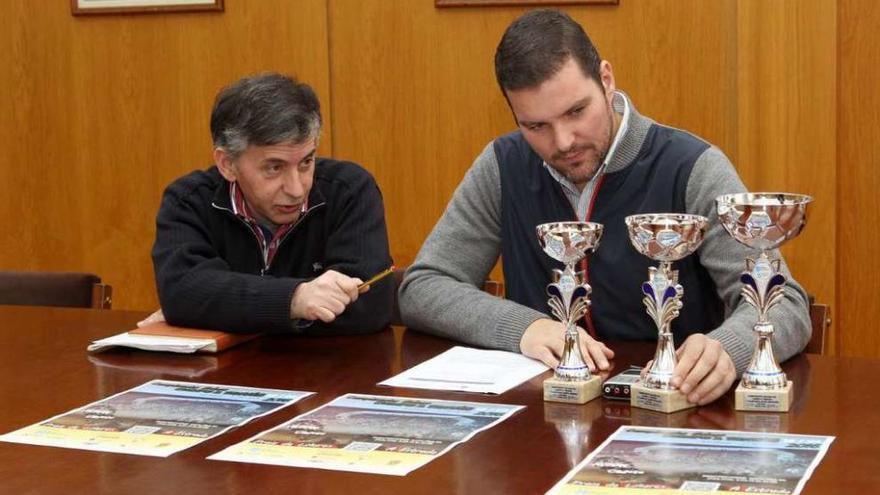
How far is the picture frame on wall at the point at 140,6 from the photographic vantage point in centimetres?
487

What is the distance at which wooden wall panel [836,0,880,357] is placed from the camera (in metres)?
4.14

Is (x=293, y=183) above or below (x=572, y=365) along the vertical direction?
above

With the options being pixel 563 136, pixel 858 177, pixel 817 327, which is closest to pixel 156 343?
pixel 563 136

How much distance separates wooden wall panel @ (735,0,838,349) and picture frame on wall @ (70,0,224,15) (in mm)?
1959

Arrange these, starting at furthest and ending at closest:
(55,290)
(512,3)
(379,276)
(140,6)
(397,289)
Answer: (140,6) → (512,3) → (55,290) → (397,289) → (379,276)

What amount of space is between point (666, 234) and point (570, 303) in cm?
23

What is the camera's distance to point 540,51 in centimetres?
266

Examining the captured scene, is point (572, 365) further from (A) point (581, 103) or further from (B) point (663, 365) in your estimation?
(A) point (581, 103)

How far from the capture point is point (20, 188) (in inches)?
208

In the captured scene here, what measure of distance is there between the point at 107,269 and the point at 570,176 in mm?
2883

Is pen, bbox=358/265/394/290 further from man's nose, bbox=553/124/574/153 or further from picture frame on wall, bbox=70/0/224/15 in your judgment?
picture frame on wall, bbox=70/0/224/15

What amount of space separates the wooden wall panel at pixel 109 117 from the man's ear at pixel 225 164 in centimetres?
160

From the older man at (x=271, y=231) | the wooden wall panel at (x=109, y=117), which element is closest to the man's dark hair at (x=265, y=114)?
the older man at (x=271, y=231)

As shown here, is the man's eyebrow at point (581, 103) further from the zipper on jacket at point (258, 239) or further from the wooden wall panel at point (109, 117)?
the wooden wall panel at point (109, 117)
